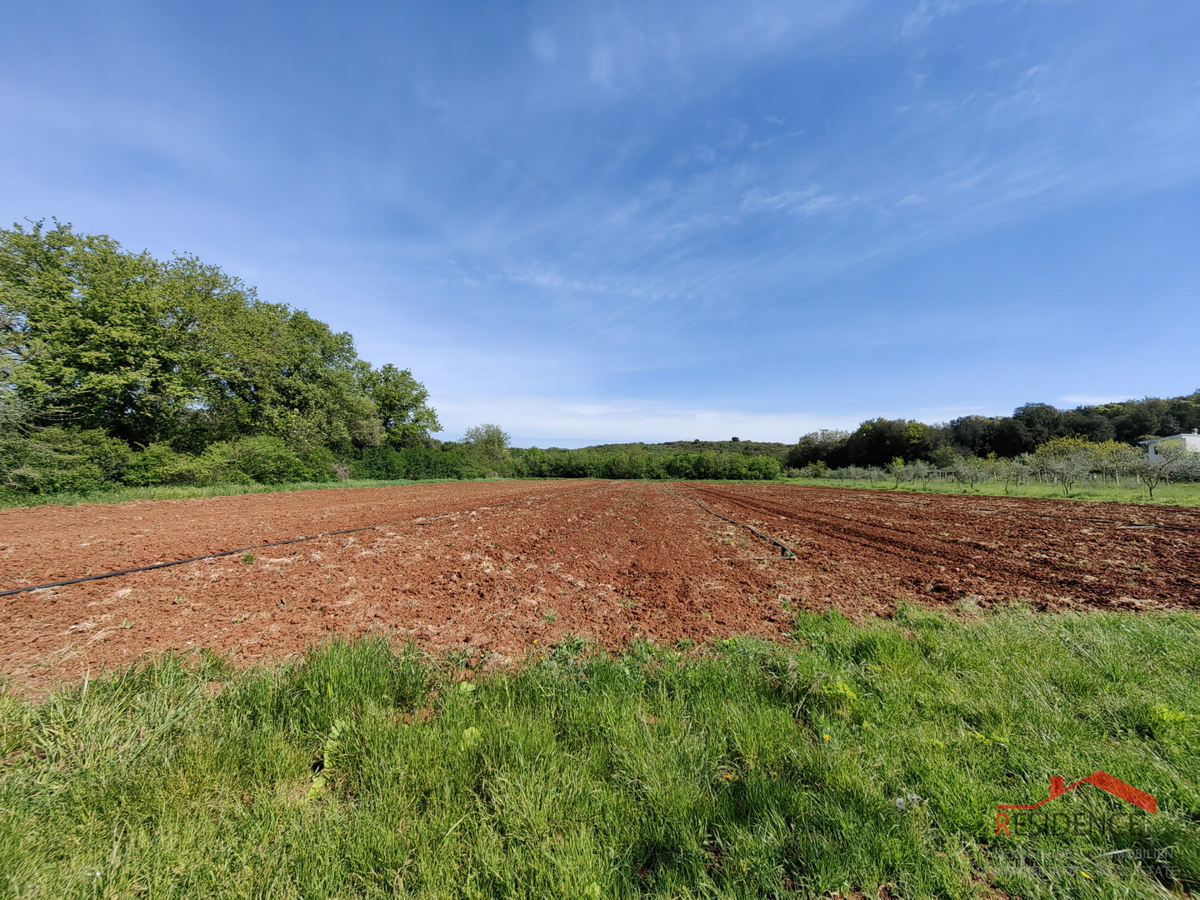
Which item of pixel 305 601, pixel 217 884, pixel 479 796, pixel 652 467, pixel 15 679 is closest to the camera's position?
pixel 217 884

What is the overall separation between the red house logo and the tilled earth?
91.3 inches

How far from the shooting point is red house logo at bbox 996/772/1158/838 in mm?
1828

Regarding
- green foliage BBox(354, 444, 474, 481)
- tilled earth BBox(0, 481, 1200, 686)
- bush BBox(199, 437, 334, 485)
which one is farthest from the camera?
green foliage BBox(354, 444, 474, 481)

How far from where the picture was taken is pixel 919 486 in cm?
3522

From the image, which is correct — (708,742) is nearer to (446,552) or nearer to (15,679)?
(15,679)

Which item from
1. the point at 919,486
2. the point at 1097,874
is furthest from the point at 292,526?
the point at 919,486

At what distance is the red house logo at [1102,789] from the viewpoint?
6.00 feet

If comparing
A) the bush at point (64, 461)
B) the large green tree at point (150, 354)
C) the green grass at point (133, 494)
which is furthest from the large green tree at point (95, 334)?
the green grass at point (133, 494)

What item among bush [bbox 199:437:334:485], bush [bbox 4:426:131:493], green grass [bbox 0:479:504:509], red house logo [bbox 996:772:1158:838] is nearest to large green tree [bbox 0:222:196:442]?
bush [bbox 4:426:131:493]

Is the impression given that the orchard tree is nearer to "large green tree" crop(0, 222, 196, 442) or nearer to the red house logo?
the red house logo

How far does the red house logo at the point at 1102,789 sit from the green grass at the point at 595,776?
0.18 ft

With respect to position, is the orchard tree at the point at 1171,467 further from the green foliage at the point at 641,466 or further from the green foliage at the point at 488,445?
the green foliage at the point at 488,445

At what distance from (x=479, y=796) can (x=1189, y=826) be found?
135 inches

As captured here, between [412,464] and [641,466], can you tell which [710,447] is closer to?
[641,466]
